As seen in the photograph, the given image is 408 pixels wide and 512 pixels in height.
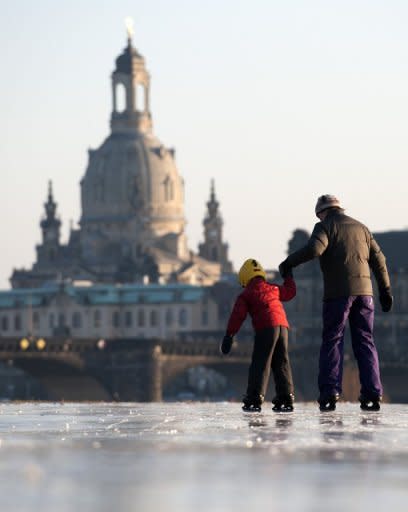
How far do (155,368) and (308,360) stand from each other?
45.4 feet

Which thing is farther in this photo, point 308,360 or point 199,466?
point 308,360

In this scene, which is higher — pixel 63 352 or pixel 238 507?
pixel 63 352

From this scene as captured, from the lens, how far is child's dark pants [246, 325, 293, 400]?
23.1 meters

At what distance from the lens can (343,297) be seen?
22.8 meters

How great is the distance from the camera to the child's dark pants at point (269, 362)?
75.8ft

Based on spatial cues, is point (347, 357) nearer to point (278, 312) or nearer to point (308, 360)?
point (308, 360)

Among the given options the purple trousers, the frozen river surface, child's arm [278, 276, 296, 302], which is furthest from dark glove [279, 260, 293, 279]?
the frozen river surface

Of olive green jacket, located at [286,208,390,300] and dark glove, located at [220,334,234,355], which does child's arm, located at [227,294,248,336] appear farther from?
olive green jacket, located at [286,208,390,300]

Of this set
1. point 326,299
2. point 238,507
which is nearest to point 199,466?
point 238,507

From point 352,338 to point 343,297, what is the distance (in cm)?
50

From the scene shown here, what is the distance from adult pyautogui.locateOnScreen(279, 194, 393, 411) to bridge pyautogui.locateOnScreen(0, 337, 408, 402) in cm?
13962

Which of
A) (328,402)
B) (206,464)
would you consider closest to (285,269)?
(328,402)

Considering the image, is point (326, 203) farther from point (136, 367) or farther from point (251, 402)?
point (136, 367)

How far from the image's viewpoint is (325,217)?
2312 cm
